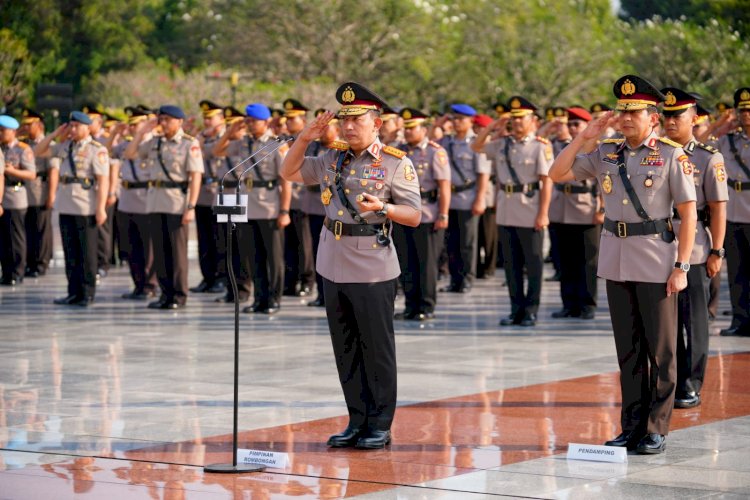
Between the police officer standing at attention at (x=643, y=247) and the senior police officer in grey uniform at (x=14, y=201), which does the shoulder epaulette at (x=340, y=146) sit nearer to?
the police officer standing at attention at (x=643, y=247)

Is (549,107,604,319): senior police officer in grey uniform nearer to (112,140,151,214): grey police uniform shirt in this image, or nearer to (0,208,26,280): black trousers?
(112,140,151,214): grey police uniform shirt

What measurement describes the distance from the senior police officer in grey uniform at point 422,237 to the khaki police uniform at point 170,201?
2254 millimetres

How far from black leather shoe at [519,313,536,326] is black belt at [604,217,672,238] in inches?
246

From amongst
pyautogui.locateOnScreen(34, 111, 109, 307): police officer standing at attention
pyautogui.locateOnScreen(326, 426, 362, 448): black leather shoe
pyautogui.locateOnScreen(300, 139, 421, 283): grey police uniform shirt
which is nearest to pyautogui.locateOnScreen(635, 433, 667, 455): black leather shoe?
pyautogui.locateOnScreen(326, 426, 362, 448): black leather shoe

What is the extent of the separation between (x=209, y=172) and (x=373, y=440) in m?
9.58

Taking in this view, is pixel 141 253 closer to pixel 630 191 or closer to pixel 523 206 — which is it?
pixel 523 206

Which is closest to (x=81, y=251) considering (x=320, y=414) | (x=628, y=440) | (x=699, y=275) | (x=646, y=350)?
(x=320, y=414)

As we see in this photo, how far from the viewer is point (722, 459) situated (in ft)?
26.9

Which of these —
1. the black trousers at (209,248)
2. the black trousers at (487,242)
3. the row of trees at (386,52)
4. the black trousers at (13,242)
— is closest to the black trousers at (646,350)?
the black trousers at (209,248)

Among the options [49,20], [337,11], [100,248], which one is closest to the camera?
[100,248]

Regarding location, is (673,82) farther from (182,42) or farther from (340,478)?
(340,478)

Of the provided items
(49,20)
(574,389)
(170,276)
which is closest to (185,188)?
(170,276)

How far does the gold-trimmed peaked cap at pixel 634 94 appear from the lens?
27.5 ft

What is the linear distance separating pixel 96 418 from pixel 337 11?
55.3m
